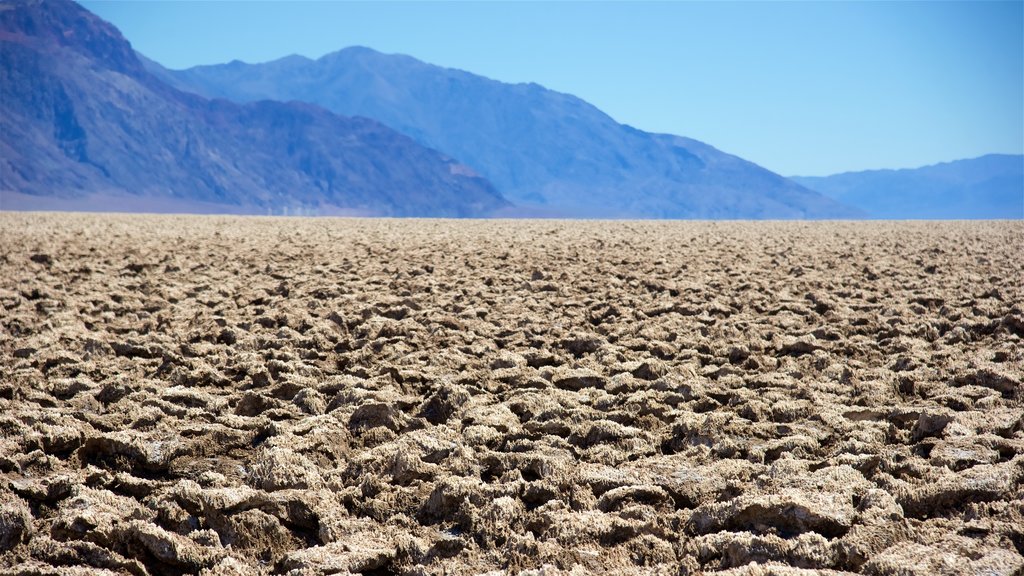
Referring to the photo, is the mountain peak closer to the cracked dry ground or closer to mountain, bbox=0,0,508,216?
mountain, bbox=0,0,508,216

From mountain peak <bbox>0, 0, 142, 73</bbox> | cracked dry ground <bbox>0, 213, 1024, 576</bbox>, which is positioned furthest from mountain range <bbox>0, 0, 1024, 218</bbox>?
cracked dry ground <bbox>0, 213, 1024, 576</bbox>

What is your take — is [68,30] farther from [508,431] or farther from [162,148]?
[508,431]

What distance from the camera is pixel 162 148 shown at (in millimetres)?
151125

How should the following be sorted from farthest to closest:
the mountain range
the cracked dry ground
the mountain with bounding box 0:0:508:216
→ 1. the mountain range
2. the mountain with bounding box 0:0:508:216
3. the cracked dry ground

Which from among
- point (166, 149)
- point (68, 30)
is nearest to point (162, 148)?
point (166, 149)

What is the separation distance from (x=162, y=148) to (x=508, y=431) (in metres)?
161

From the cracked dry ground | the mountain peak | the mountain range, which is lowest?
the cracked dry ground

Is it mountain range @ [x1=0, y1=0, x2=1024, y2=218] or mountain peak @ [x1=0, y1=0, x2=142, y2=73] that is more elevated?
mountain peak @ [x1=0, y1=0, x2=142, y2=73]

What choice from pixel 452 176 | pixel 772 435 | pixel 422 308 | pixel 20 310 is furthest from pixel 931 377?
pixel 452 176

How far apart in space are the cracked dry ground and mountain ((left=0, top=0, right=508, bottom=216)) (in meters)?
127

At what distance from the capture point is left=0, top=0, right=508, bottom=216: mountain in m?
133

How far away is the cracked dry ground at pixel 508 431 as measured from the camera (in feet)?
7.83

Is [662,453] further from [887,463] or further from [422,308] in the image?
[422,308]

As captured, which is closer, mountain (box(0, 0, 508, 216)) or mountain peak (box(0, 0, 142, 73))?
mountain (box(0, 0, 508, 216))
